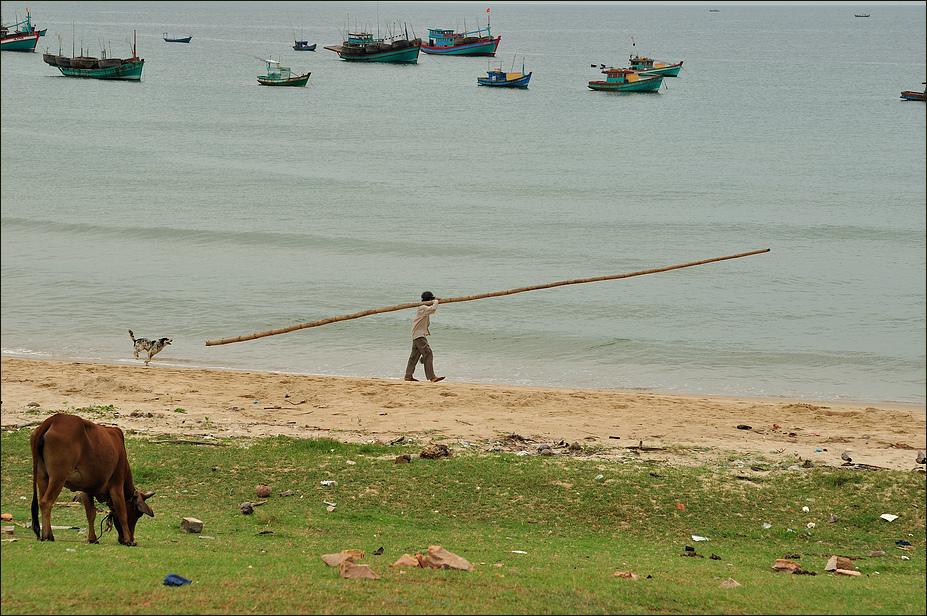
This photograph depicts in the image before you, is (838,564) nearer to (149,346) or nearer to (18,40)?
(149,346)

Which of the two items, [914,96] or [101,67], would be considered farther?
[101,67]

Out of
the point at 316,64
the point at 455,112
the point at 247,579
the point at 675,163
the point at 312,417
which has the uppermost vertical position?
the point at 316,64

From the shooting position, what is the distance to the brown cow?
6727mm

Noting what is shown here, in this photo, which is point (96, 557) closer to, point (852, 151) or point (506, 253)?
point (506, 253)

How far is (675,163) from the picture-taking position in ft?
160

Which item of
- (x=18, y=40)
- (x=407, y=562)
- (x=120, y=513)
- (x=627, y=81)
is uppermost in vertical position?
(x=18, y=40)

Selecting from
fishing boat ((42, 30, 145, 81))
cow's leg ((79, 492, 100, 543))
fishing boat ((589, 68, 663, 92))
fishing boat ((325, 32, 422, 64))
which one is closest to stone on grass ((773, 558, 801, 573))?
cow's leg ((79, 492, 100, 543))

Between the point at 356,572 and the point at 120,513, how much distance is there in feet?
7.58

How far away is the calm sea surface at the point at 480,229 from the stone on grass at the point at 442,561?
37.5 feet

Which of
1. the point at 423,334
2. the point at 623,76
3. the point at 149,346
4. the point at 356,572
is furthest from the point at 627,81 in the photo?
the point at 356,572

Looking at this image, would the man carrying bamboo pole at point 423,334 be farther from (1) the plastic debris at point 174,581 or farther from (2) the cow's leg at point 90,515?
(1) the plastic debris at point 174,581

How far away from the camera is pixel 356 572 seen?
634cm

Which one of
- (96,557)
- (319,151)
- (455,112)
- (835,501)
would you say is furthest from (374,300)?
(455,112)

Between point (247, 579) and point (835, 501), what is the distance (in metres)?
6.90
